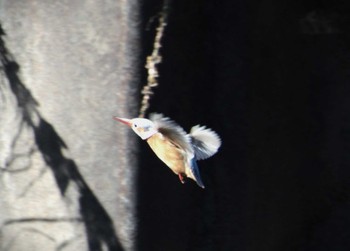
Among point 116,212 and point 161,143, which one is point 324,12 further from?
point 161,143

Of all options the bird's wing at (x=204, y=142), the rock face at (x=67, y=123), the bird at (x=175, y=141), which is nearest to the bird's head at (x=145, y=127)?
the bird at (x=175, y=141)

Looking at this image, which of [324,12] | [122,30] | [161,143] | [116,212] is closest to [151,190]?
[116,212]

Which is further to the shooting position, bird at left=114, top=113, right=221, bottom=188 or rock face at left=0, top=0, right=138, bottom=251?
rock face at left=0, top=0, right=138, bottom=251

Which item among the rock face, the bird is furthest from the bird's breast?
the rock face

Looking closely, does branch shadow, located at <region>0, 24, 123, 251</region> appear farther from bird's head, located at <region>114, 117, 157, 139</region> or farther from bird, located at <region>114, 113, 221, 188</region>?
bird's head, located at <region>114, 117, 157, 139</region>

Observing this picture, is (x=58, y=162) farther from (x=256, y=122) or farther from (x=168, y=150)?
(x=168, y=150)
